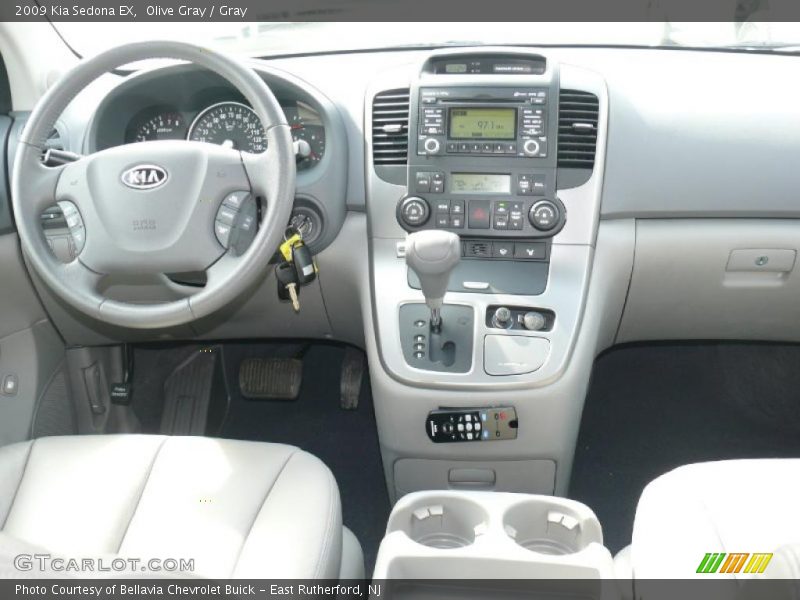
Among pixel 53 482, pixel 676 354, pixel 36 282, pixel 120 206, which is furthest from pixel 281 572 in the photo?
pixel 676 354

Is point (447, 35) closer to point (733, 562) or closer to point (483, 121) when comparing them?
point (483, 121)

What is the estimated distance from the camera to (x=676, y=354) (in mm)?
2822

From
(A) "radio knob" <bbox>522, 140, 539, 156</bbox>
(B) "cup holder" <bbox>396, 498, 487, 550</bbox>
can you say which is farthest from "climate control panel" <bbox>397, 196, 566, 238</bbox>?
(B) "cup holder" <bbox>396, 498, 487, 550</bbox>

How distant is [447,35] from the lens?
2393 mm

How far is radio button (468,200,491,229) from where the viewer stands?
197cm

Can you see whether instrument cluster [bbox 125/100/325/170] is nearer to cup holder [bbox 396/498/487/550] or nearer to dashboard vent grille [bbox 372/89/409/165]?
dashboard vent grille [bbox 372/89/409/165]

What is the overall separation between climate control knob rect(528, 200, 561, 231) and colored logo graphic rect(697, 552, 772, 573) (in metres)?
0.96

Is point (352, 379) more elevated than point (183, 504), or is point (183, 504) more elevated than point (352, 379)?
point (183, 504)

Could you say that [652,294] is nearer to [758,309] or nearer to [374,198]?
[758,309]

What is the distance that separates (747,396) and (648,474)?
1.59 ft

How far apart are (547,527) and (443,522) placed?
193 mm

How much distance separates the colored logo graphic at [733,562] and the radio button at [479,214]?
1.01m

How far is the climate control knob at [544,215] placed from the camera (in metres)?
1.94

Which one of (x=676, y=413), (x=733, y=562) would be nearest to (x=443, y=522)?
(x=733, y=562)
